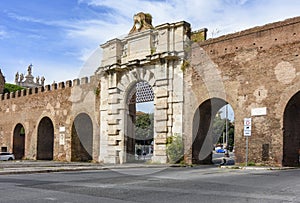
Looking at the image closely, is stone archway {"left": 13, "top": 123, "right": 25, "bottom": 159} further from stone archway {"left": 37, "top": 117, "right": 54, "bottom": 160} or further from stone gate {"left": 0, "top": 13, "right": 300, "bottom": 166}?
stone gate {"left": 0, "top": 13, "right": 300, "bottom": 166}

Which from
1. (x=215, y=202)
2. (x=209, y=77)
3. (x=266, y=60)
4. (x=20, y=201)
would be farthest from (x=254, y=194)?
(x=209, y=77)

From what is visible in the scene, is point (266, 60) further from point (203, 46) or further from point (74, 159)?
point (74, 159)

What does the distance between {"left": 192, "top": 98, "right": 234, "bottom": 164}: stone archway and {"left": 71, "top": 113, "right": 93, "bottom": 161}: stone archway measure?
9211 mm

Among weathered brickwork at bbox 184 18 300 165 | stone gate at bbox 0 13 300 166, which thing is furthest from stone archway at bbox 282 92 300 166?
weathered brickwork at bbox 184 18 300 165

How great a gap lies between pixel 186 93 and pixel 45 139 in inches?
601

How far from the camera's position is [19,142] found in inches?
1355

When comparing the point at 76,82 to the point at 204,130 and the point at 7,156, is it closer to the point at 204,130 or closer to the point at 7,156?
the point at 7,156

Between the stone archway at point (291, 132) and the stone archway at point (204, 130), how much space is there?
3602mm

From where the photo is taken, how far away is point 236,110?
1809cm

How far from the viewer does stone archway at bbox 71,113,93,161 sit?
2725cm

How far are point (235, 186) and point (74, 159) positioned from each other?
62.2 ft

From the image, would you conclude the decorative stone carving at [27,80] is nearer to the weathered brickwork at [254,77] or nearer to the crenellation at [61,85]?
the crenellation at [61,85]

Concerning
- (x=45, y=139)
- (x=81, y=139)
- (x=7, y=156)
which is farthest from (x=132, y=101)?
(x=7, y=156)

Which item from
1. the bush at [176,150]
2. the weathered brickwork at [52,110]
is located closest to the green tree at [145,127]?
the weathered brickwork at [52,110]
